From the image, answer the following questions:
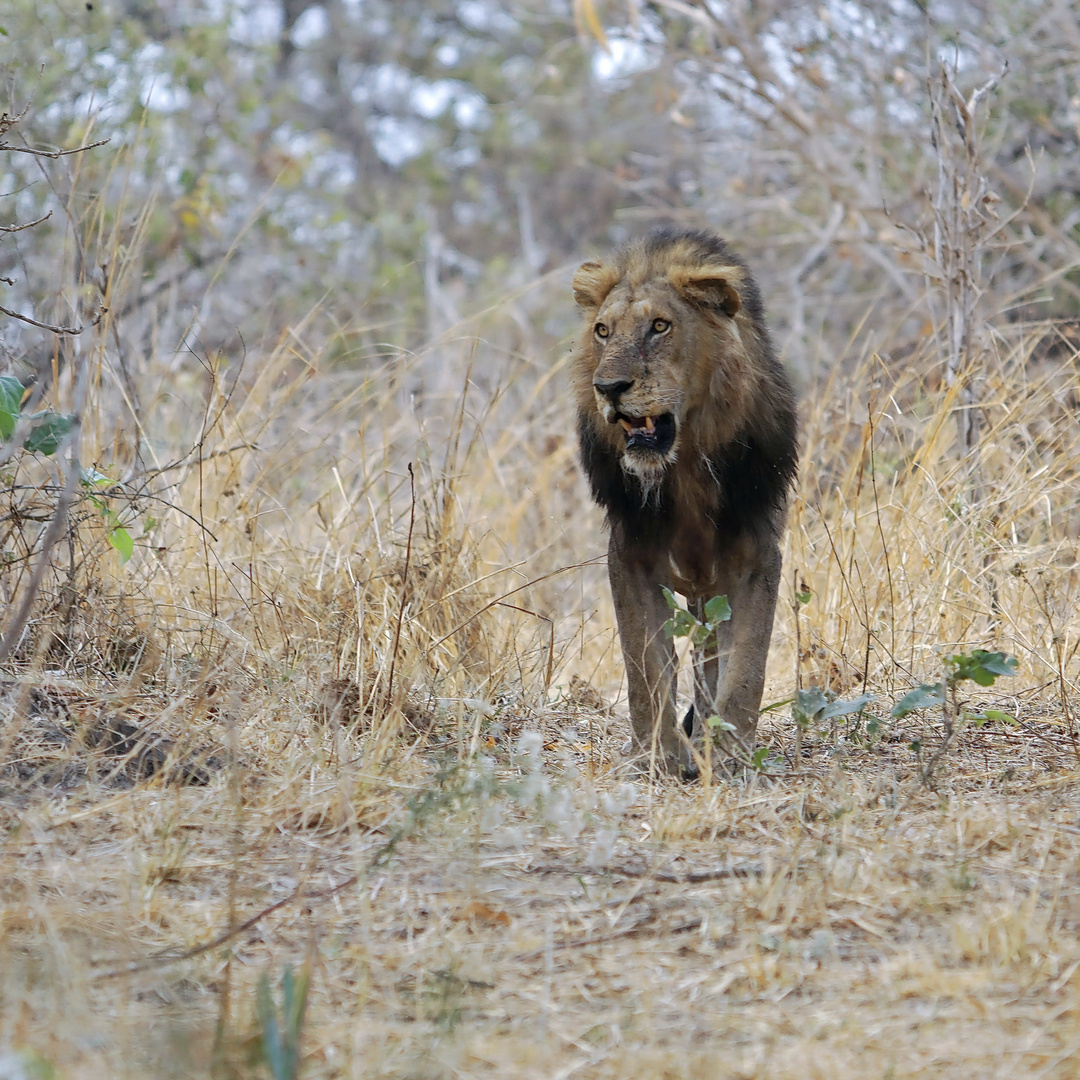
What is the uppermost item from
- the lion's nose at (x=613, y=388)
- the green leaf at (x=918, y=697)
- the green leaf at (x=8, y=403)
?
the lion's nose at (x=613, y=388)

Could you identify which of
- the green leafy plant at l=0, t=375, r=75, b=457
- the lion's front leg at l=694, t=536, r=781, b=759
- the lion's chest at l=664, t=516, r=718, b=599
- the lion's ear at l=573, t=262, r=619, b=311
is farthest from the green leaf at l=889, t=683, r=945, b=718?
the green leafy plant at l=0, t=375, r=75, b=457

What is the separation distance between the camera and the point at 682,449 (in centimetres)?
386

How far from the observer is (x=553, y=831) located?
2.97 meters

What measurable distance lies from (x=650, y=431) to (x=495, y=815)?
127cm

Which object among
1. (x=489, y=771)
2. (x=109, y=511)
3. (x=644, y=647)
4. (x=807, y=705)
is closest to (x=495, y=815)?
(x=489, y=771)

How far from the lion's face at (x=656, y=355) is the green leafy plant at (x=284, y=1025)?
6.55ft

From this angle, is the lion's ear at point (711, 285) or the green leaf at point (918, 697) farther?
the lion's ear at point (711, 285)

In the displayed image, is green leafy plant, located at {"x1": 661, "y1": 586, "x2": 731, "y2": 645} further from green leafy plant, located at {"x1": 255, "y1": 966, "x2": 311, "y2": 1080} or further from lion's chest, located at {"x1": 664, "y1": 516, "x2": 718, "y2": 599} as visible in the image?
green leafy plant, located at {"x1": 255, "y1": 966, "x2": 311, "y2": 1080}

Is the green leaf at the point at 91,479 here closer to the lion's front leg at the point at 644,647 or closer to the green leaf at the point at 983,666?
the lion's front leg at the point at 644,647

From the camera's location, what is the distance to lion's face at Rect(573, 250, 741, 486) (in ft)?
11.9

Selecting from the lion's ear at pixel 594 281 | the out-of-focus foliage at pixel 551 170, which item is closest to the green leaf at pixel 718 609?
the lion's ear at pixel 594 281

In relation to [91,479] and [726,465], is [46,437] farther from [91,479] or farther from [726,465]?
[726,465]

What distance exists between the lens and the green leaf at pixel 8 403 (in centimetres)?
318

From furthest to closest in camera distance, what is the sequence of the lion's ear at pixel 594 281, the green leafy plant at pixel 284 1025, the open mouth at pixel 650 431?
the lion's ear at pixel 594 281 → the open mouth at pixel 650 431 → the green leafy plant at pixel 284 1025
